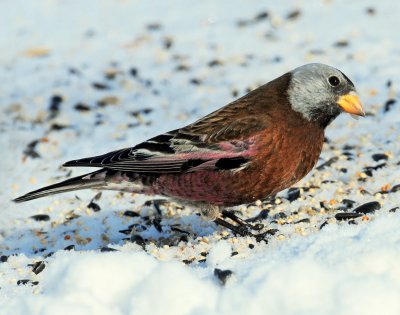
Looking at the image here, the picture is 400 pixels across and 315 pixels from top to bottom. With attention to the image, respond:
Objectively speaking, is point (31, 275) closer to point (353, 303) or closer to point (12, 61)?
point (353, 303)

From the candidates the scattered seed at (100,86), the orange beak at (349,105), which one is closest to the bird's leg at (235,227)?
the orange beak at (349,105)

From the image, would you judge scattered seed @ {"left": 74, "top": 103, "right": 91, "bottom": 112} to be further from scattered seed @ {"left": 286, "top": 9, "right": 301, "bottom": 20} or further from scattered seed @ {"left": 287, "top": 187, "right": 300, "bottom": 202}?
scattered seed @ {"left": 287, "top": 187, "right": 300, "bottom": 202}

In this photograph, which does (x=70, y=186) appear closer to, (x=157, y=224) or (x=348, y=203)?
(x=157, y=224)

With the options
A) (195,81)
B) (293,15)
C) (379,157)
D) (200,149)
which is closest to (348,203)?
(379,157)

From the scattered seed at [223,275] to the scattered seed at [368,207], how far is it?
162 cm

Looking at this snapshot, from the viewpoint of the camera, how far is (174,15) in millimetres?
10633

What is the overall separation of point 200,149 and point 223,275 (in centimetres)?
138

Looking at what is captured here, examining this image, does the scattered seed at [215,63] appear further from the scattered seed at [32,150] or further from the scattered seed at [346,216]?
the scattered seed at [346,216]

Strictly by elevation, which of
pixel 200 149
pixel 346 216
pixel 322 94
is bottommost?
pixel 346 216

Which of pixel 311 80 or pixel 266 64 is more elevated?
pixel 311 80

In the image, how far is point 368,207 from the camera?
5453 mm

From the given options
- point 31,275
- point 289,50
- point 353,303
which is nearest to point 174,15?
point 289,50

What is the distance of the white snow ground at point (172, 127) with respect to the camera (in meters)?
3.86

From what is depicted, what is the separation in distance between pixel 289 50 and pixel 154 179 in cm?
430
